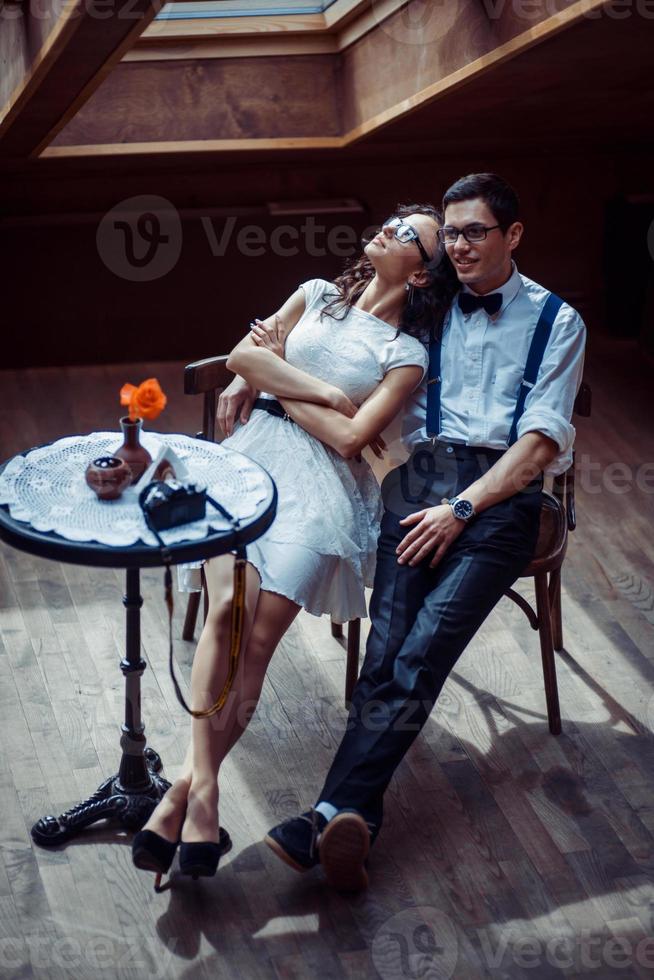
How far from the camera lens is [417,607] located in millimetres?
2709

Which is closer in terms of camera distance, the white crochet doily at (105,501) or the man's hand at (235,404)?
the white crochet doily at (105,501)

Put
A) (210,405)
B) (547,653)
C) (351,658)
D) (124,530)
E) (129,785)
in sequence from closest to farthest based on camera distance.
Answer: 1. (124,530)
2. (129,785)
3. (547,653)
4. (351,658)
5. (210,405)

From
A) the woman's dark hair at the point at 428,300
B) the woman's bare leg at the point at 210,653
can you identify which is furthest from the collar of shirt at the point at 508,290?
the woman's bare leg at the point at 210,653

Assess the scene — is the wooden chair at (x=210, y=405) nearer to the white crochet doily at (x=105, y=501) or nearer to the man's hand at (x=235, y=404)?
the man's hand at (x=235, y=404)

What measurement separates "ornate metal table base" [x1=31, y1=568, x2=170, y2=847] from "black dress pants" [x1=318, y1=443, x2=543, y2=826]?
380 millimetres

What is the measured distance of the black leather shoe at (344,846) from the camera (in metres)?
2.38

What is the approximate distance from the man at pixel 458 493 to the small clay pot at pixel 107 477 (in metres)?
0.61

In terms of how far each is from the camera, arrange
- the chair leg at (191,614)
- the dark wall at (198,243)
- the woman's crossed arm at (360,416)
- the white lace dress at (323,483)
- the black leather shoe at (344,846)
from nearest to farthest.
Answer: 1. the black leather shoe at (344,846)
2. the white lace dress at (323,483)
3. the woman's crossed arm at (360,416)
4. the chair leg at (191,614)
5. the dark wall at (198,243)

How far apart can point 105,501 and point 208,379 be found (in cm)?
75

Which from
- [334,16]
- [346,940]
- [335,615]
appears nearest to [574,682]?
[335,615]

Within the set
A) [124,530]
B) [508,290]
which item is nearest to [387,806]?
[124,530]

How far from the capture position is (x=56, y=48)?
9.31 feet

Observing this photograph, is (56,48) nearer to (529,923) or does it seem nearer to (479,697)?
(479,697)

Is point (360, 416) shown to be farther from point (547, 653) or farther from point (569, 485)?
point (547, 653)
